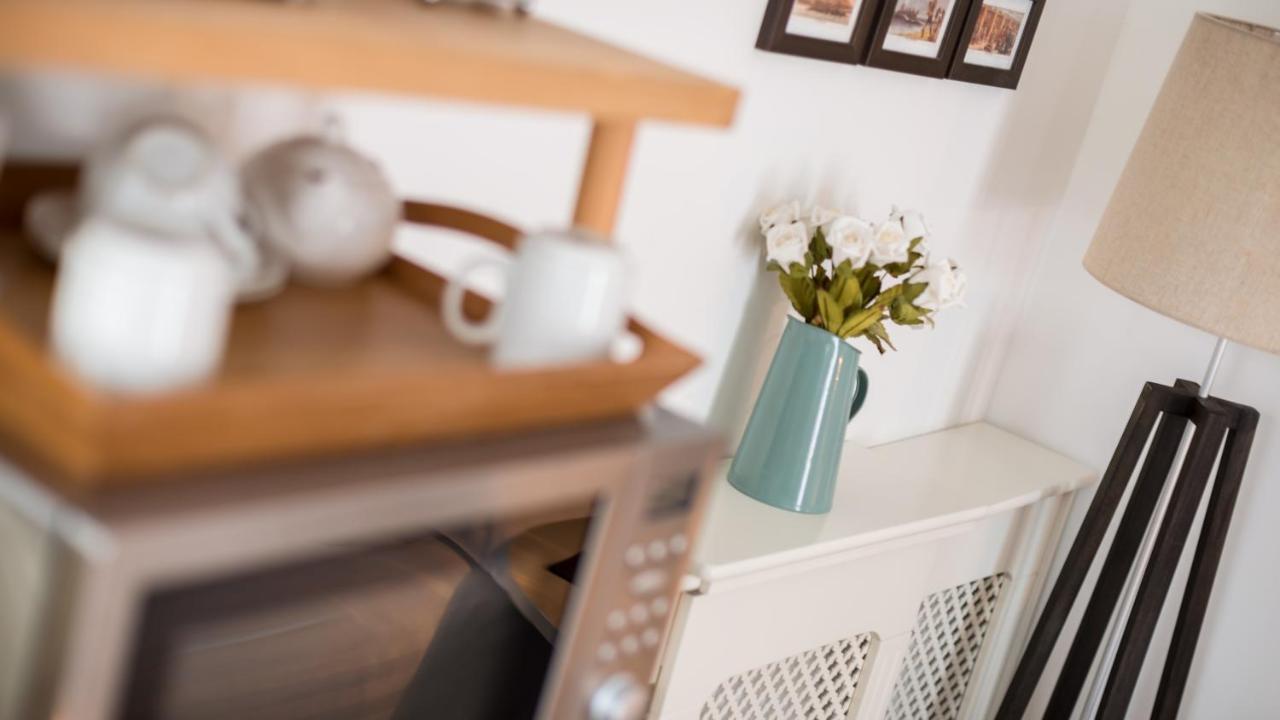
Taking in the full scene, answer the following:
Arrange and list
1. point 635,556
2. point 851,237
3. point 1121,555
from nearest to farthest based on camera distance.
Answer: point 635,556, point 851,237, point 1121,555

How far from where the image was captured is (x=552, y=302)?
0.86 m

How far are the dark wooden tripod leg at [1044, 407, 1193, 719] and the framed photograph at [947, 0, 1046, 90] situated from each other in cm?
55

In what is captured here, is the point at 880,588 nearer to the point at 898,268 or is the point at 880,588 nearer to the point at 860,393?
the point at 860,393

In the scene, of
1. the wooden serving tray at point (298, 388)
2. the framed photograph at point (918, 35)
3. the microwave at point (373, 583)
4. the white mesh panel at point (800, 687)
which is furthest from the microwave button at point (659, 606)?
the framed photograph at point (918, 35)

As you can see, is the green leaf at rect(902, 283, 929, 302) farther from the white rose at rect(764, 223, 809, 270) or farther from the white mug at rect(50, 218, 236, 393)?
the white mug at rect(50, 218, 236, 393)

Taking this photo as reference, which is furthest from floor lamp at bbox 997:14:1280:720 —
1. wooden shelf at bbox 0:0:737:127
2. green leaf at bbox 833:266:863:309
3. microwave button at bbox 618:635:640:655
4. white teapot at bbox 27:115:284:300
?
white teapot at bbox 27:115:284:300

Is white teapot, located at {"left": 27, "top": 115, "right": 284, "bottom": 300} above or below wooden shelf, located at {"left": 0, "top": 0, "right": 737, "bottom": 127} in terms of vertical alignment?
below

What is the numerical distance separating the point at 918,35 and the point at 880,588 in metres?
0.73

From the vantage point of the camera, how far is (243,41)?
0.65 metres

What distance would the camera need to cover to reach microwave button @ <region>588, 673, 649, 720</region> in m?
0.92

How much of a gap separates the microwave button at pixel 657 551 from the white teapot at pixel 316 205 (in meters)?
0.27

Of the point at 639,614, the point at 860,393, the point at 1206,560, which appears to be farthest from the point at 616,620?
the point at 1206,560

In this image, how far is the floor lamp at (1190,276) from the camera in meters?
1.61

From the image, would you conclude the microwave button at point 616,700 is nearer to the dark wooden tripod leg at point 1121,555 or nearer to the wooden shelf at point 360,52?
the wooden shelf at point 360,52
